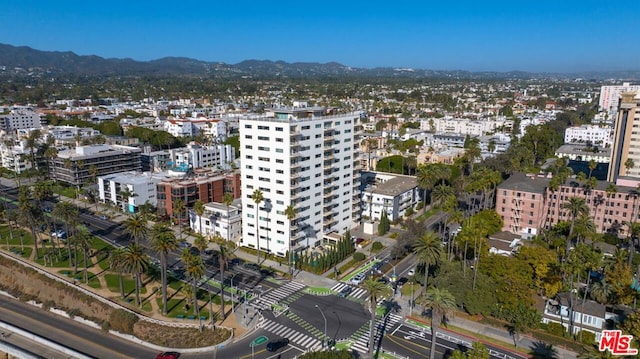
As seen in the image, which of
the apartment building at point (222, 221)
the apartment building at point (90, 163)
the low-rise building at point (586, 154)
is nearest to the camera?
the apartment building at point (222, 221)

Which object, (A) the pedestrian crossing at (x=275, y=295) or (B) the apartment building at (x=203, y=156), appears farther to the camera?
(B) the apartment building at (x=203, y=156)

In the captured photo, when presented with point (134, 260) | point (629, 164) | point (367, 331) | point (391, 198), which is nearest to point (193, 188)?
point (134, 260)

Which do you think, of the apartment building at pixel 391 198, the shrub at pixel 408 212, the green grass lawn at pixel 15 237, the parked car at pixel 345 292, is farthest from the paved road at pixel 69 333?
the shrub at pixel 408 212

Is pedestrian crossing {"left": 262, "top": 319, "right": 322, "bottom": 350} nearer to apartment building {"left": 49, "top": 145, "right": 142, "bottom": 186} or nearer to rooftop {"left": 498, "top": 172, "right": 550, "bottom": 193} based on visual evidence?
rooftop {"left": 498, "top": 172, "right": 550, "bottom": 193}

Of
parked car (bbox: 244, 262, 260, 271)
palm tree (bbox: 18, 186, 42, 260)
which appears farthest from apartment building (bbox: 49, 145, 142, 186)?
parked car (bbox: 244, 262, 260, 271)

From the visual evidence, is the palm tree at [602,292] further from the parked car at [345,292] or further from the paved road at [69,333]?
the paved road at [69,333]

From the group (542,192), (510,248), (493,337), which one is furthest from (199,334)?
(542,192)

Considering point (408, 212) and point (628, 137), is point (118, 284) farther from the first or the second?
point (628, 137)
